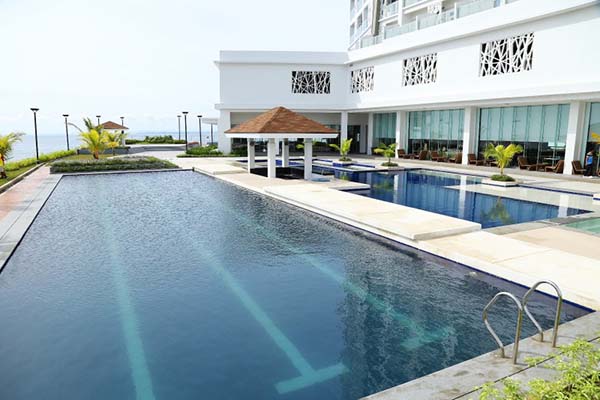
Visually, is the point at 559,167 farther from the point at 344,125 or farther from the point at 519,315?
the point at 519,315

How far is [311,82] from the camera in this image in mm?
37000

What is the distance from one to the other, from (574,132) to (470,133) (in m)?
6.70

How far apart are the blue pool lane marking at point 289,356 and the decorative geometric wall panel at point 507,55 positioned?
849 inches

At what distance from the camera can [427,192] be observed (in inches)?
708

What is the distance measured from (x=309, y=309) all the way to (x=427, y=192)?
40.5ft

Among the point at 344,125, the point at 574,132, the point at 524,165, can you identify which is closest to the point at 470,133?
the point at 524,165

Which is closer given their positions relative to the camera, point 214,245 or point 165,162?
point 214,245

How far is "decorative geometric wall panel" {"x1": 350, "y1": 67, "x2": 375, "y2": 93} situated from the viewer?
3431cm

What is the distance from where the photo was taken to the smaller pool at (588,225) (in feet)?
36.3

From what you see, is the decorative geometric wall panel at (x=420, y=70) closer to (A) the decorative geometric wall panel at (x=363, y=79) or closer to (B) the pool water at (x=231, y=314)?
(A) the decorative geometric wall panel at (x=363, y=79)

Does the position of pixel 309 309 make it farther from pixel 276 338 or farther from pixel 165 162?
pixel 165 162

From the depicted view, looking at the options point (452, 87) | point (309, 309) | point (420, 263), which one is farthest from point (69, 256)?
point (452, 87)

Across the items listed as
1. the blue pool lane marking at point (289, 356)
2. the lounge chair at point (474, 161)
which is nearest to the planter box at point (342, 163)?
the lounge chair at point (474, 161)

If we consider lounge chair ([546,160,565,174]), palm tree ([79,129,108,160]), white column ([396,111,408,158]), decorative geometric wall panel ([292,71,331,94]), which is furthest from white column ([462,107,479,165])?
palm tree ([79,129,108,160])
